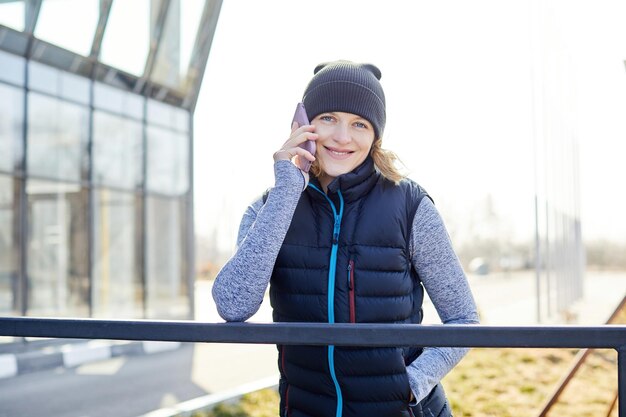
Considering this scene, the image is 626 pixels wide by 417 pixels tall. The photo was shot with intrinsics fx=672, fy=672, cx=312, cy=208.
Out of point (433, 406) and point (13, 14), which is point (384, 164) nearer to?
point (433, 406)

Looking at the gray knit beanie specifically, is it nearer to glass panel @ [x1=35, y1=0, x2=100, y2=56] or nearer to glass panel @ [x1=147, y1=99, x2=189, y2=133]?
glass panel @ [x1=35, y1=0, x2=100, y2=56]

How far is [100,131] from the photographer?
11883 millimetres

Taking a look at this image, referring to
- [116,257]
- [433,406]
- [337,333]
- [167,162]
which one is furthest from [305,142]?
[167,162]

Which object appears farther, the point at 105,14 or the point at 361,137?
the point at 105,14

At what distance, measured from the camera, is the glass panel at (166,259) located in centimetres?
1332

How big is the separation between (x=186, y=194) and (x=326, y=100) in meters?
12.8

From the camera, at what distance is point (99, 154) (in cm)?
1186

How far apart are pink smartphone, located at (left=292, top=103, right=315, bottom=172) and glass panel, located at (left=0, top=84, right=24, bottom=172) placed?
9323mm

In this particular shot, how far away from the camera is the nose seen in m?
1.67

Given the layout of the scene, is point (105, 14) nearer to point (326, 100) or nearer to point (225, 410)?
point (225, 410)

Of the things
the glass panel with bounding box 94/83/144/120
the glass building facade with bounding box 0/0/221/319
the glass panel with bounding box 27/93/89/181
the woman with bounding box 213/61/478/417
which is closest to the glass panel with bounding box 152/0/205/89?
the glass building facade with bounding box 0/0/221/319

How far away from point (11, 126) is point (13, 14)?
1625mm

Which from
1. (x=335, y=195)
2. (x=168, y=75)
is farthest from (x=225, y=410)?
(x=168, y=75)

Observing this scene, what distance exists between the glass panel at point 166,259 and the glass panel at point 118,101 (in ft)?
5.81
